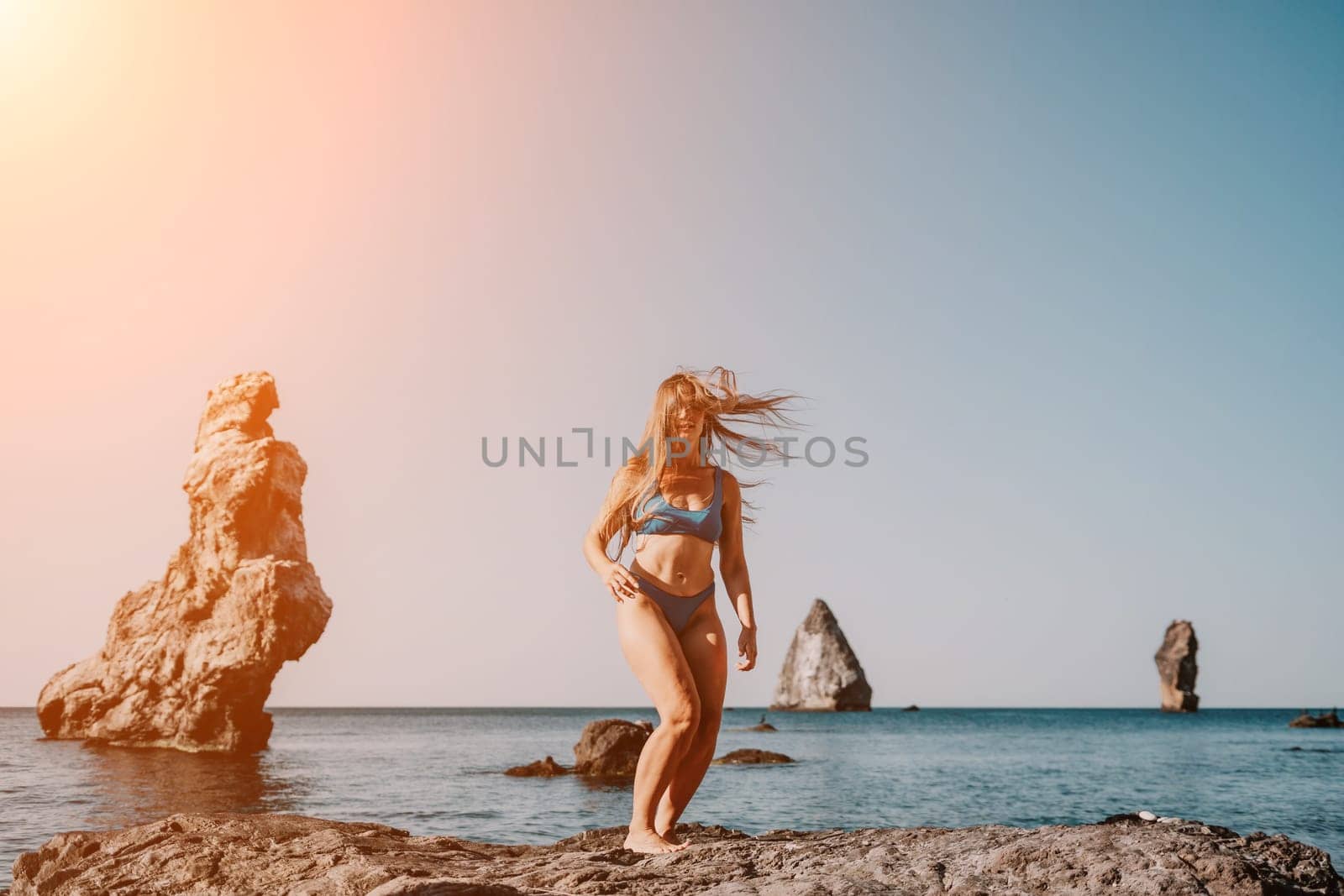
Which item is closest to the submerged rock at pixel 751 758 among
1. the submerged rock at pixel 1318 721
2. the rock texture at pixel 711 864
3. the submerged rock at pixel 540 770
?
the submerged rock at pixel 540 770

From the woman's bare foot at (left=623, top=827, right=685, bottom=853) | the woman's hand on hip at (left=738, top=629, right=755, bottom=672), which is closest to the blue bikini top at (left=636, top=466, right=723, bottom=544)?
the woman's hand on hip at (left=738, top=629, right=755, bottom=672)

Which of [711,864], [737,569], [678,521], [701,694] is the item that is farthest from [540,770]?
[711,864]

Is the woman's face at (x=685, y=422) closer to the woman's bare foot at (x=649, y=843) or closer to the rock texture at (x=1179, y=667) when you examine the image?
the woman's bare foot at (x=649, y=843)

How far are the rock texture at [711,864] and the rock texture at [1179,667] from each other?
358 feet

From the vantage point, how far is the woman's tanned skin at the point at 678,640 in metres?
5.00

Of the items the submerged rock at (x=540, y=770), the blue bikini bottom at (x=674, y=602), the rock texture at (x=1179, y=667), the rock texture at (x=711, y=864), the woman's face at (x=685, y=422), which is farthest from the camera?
the rock texture at (x=1179, y=667)

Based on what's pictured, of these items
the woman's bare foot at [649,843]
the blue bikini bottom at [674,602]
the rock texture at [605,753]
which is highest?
the blue bikini bottom at [674,602]

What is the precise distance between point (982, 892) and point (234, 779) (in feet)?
93.5

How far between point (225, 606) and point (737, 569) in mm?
39938

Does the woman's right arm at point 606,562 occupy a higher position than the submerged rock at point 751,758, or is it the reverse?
the woman's right arm at point 606,562

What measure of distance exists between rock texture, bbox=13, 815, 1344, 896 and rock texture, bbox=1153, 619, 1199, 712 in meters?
109

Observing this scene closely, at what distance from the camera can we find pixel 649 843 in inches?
194

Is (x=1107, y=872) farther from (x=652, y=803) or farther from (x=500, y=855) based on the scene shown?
(x=500, y=855)

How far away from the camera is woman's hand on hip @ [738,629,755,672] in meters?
5.66
